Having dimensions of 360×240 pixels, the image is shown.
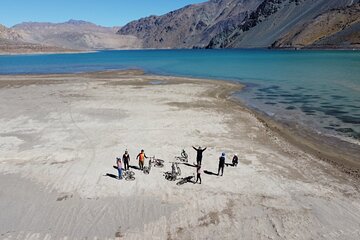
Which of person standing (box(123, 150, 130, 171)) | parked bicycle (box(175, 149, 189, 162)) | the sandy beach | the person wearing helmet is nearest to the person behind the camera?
the sandy beach

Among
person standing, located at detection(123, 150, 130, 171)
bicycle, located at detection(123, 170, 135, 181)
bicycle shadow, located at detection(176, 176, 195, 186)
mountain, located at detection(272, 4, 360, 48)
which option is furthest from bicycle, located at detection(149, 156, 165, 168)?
mountain, located at detection(272, 4, 360, 48)

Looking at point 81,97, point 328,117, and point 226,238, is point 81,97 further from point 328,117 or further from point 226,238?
point 226,238

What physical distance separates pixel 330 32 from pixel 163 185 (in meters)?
177

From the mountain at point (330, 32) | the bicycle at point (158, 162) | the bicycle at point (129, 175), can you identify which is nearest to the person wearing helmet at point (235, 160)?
the bicycle at point (158, 162)

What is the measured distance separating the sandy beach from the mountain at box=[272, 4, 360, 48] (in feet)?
472

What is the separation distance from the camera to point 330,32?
171m

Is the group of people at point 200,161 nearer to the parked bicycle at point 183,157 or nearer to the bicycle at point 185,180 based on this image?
the bicycle at point 185,180

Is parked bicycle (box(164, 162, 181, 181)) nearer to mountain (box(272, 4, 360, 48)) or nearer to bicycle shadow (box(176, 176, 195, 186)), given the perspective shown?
bicycle shadow (box(176, 176, 195, 186))

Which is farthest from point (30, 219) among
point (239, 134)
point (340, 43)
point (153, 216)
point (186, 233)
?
point (340, 43)

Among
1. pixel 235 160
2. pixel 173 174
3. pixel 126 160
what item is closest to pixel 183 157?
pixel 173 174

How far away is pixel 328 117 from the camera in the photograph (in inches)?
1296

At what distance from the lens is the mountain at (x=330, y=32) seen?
156 metres

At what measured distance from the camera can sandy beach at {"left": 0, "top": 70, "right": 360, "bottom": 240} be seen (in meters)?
14.2

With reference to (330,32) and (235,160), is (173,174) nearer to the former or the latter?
(235,160)
